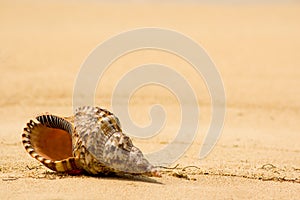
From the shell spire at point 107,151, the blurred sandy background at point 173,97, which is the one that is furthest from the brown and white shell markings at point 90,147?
the blurred sandy background at point 173,97

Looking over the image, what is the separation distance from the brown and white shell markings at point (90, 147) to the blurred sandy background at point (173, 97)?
0.12 metres

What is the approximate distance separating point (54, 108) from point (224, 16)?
14252 millimetres

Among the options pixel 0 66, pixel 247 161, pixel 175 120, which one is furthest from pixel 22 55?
pixel 247 161

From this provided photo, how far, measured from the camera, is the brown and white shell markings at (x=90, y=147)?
15.1 ft


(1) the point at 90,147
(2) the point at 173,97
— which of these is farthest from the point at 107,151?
(2) the point at 173,97

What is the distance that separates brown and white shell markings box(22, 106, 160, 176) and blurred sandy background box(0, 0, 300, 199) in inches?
4.7

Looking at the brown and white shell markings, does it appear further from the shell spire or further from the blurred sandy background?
the blurred sandy background

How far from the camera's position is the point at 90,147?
15.1 ft

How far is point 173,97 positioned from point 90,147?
5404mm

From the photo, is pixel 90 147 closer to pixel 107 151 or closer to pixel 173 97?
pixel 107 151

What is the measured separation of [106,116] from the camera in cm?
479

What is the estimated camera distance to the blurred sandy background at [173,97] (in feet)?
15.3

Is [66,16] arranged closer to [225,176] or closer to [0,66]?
[0,66]

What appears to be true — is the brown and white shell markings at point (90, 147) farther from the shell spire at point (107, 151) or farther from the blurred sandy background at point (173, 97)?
the blurred sandy background at point (173, 97)
